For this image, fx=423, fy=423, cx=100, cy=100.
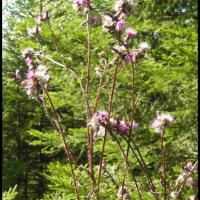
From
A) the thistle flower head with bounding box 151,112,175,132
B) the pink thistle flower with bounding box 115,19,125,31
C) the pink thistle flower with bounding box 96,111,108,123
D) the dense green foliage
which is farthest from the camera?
the dense green foliage

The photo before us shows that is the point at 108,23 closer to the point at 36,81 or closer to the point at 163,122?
the point at 36,81

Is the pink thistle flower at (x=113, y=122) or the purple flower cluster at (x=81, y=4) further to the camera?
the purple flower cluster at (x=81, y=4)

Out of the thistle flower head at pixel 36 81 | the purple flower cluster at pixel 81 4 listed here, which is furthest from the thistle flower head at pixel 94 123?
the purple flower cluster at pixel 81 4

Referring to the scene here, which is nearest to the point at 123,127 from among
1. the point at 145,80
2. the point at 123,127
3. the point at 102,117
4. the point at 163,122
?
the point at 123,127

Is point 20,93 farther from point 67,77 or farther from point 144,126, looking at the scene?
point 144,126

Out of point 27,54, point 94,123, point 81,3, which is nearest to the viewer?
point 94,123

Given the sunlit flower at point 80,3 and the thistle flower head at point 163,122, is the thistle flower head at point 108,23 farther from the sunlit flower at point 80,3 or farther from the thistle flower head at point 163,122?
the thistle flower head at point 163,122

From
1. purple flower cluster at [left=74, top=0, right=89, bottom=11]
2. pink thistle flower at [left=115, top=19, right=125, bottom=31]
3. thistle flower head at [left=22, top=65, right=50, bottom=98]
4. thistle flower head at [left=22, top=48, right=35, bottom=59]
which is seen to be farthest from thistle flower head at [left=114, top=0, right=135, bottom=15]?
thistle flower head at [left=22, top=48, right=35, bottom=59]

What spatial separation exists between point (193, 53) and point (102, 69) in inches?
118

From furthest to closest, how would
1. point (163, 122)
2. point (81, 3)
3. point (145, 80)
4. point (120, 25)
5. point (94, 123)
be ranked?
1. point (145, 80)
2. point (81, 3)
3. point (163, 122)
4. point (120, 25)
5. point (94, 123)

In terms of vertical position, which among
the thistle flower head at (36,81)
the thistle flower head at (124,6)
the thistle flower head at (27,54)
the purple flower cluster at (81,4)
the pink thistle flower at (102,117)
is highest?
the purple flower cluster at (81,4)

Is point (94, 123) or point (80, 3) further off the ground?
A: point (80, 3)

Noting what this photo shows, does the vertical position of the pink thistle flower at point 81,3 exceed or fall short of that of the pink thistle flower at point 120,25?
it exceeds it

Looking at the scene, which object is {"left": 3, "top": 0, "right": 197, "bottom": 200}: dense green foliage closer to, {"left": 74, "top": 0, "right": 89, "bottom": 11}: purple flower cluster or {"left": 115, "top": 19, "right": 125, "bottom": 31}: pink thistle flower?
{"left": 74, "top": 0, "right": 89, "bottom": 11}: purple flower cluster
